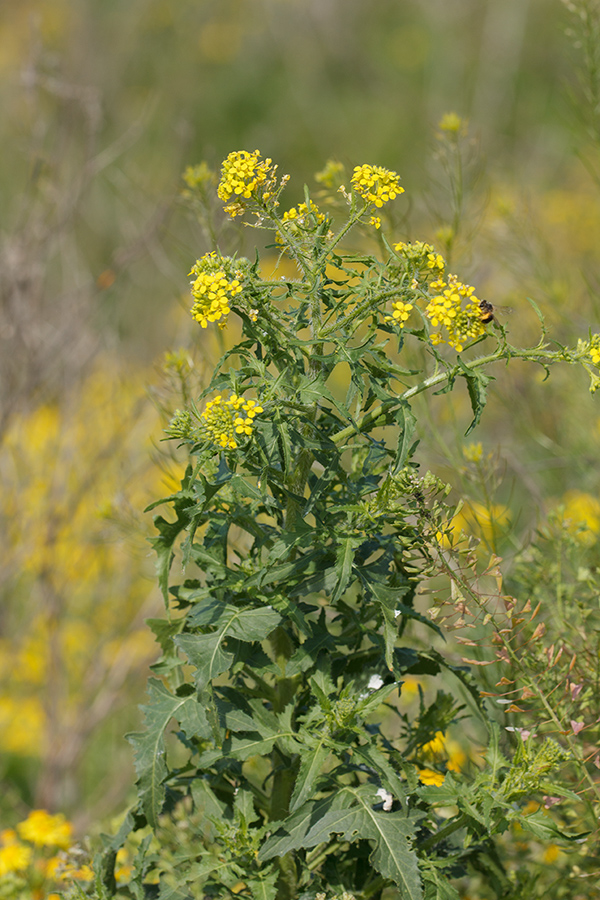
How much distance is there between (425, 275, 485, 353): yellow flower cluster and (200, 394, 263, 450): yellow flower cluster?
0.34 meters

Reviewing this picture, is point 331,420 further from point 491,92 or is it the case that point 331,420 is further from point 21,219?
point 491,92

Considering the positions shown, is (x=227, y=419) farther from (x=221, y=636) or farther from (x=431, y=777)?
(x=431, y=777)

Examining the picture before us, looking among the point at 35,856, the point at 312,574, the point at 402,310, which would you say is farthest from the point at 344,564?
the point at 35,856

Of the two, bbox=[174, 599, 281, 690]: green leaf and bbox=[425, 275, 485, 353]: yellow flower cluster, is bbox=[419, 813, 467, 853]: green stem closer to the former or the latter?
bbox=[174, 599, 281, 690]: green leaf

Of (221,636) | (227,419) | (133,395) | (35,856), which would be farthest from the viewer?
(133,395)

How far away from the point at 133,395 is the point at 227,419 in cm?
309

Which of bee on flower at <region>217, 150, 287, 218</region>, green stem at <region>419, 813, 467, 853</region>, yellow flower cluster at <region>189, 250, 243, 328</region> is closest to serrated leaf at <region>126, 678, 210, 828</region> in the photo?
green stem at <region>419, 813, 467, 853</region>

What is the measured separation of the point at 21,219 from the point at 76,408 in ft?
3.33

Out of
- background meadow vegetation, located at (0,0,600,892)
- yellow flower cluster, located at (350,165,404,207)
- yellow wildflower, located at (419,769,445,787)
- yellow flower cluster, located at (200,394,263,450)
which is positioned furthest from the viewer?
background meadow vegetation, located at (0,0,600,892)

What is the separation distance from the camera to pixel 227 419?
1.31 meters

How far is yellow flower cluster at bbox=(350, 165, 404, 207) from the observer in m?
1.40

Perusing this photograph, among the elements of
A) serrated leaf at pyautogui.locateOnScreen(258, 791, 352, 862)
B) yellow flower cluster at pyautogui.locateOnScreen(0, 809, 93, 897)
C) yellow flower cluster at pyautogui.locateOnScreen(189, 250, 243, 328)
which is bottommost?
serrated leaf at pyautogui.locateOnScreen(258, 791, 352, 862)

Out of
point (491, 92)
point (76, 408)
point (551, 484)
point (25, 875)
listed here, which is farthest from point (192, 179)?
point (491, 92)

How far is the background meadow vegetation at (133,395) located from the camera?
8.41 ft
